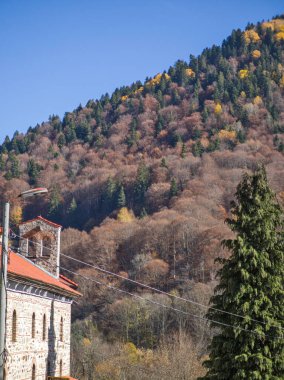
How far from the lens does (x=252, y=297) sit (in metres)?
24.5

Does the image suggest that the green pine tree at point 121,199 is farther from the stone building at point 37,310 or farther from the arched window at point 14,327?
the arched window at point 14,327

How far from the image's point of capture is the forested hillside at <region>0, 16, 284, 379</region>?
70812 mm

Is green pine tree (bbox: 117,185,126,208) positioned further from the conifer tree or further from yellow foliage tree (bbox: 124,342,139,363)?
the conifer tree

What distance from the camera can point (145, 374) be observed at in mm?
52219

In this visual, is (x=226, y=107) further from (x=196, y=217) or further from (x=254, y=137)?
(x=196, y=217)

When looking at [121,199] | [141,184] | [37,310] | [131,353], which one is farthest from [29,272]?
[141,184]

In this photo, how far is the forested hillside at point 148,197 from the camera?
70812mm

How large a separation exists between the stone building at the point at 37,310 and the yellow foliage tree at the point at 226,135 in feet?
447

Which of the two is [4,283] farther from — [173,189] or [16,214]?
[16,214]

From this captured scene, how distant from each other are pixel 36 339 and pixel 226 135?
146m

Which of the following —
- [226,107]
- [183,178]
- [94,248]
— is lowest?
[94,248]

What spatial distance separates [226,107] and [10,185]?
70265 millimetres

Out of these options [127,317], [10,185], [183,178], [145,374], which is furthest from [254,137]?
[145,374]

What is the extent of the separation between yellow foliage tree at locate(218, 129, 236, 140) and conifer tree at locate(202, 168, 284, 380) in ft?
469
